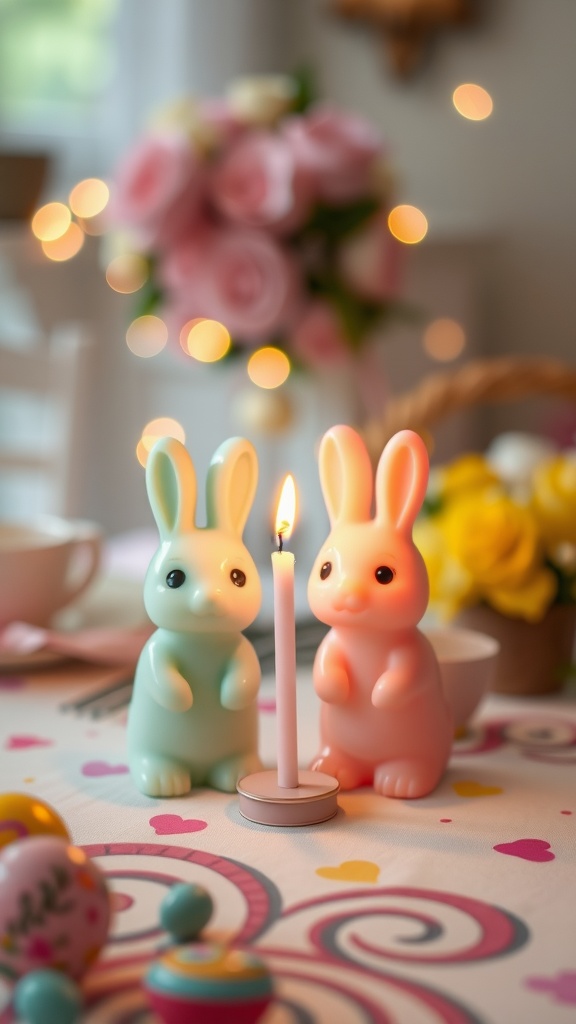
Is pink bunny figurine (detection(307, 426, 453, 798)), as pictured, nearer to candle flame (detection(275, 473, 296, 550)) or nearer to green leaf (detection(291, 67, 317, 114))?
candle flame (detection(275, 473, 296, 550))

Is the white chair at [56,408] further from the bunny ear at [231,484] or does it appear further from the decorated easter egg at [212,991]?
the decorated easter egg at [212,991]

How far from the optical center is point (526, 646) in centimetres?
86

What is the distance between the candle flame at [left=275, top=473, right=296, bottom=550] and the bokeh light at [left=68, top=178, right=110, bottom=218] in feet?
5.18

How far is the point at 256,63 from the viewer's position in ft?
7.31

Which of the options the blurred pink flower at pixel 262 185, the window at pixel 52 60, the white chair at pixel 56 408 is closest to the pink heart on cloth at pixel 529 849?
the white chair at pixel 56 408

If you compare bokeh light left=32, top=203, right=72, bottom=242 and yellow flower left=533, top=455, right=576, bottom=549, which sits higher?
bokeh light left=32, top=203, right=72, bottom=242

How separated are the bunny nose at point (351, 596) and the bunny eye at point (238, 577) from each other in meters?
0.06

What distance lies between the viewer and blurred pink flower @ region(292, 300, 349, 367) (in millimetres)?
1566

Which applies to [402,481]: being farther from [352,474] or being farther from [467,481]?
[467,481]

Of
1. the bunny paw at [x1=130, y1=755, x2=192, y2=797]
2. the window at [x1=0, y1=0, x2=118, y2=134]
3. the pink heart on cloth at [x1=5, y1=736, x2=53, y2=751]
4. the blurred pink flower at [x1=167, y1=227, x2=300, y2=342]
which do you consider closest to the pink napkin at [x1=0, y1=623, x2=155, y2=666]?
the pink heart on cloth at [x1=5, y1=736, x2=53, y2=751]

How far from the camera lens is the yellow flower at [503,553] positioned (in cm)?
83

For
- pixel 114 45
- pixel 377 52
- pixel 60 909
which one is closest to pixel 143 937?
pixel 60 909

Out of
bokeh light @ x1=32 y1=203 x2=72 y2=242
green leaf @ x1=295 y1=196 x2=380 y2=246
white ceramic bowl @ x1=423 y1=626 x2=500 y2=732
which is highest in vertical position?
bokeh light @ x1=32 y1=203 x2=72 y2=242

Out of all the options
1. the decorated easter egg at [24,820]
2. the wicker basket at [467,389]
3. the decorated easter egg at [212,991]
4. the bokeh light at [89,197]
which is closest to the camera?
the decorated easter egg at [212,991]
